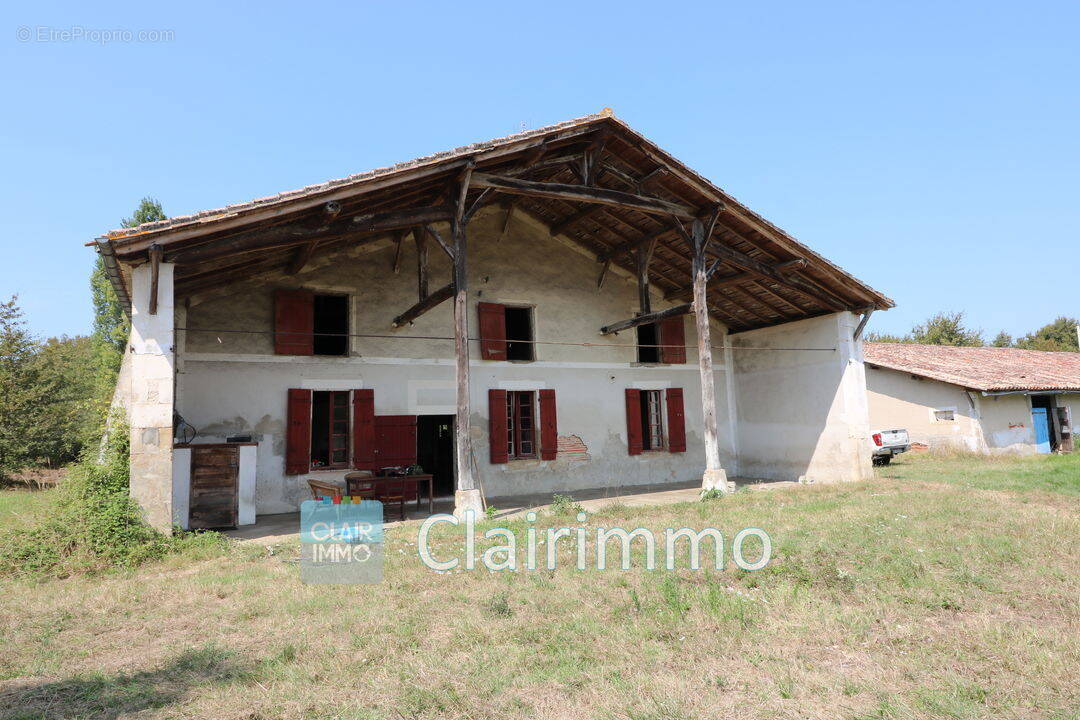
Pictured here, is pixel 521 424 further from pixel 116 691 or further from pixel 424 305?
pixel 116 691

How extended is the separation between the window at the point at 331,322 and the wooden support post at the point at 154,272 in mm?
3981

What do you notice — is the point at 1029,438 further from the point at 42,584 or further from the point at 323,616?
the point at 42,584

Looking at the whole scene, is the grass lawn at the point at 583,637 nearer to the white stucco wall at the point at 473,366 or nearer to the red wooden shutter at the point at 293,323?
the white stucco wall at the point at 473,366

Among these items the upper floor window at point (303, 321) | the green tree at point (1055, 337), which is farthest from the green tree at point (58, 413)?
the green tree at point (1055, 337)

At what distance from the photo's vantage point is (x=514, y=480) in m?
11.5

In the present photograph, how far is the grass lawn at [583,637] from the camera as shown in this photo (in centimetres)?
297

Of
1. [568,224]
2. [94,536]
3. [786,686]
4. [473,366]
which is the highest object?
[568,224]

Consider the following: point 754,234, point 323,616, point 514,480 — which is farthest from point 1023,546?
point 514,480

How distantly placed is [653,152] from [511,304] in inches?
156

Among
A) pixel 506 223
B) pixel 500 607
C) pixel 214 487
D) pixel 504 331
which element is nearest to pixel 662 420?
pixel 504 331

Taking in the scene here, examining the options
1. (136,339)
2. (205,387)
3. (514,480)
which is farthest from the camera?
(514,480)

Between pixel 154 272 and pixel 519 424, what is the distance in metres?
6.84

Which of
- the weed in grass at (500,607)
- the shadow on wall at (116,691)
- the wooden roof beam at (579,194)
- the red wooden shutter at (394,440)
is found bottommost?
the shadow on wall at (116,691)

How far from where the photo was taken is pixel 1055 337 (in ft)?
125
